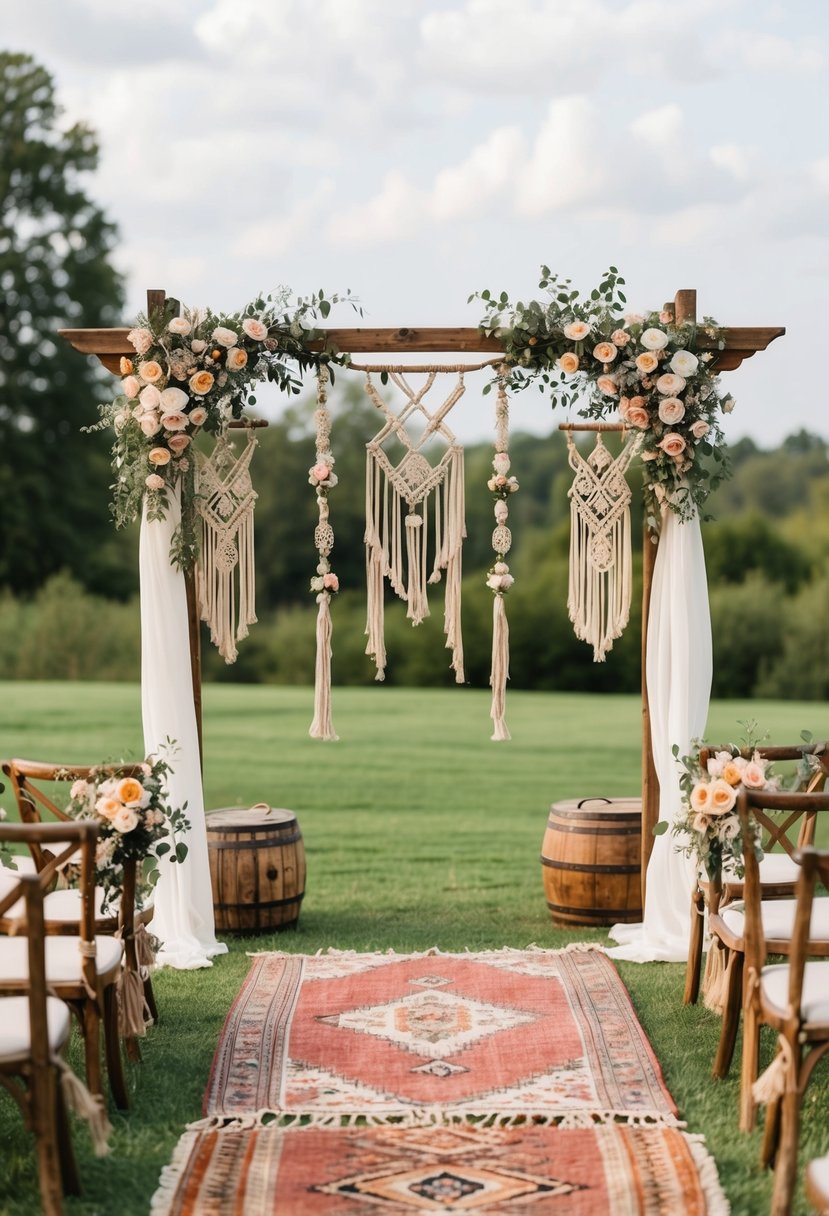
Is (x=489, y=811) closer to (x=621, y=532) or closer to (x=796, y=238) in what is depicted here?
(x=621, y=532)

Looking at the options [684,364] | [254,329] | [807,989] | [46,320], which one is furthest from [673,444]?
[46,320]

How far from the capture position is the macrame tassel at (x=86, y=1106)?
2.87 m

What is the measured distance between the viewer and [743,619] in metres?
20.6

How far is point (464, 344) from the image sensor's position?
17.0 feet

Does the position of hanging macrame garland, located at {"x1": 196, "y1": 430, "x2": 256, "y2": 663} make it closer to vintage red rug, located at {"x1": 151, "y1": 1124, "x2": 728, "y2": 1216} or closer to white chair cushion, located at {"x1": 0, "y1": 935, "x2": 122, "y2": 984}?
white chair cushion, located at {"x1": 0, "y1": 935, "x2": 122, "y2": 984}

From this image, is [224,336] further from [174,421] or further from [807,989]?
[807,989]

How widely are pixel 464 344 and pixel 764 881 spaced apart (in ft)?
7.59

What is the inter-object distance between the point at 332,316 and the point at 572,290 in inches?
37.1

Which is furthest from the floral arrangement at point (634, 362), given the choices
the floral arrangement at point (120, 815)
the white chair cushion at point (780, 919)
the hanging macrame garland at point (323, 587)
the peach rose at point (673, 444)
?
the floral arrangement at point (120, 815)

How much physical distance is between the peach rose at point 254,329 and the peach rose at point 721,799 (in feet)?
8.10

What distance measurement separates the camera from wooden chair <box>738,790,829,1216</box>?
281 centimetres

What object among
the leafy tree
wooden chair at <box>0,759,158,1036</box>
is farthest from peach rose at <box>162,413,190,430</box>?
the leafy tree

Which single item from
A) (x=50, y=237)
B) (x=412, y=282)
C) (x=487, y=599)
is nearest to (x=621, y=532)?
(x=412, y=282)

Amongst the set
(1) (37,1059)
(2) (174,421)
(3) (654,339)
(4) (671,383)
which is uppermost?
(3) (654,339)
